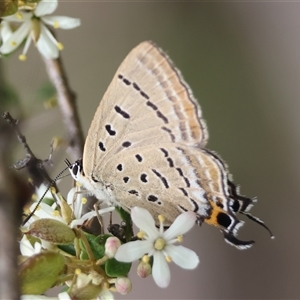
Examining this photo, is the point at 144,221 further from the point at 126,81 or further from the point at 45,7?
the point at 45,7

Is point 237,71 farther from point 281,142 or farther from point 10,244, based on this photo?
point 10,244

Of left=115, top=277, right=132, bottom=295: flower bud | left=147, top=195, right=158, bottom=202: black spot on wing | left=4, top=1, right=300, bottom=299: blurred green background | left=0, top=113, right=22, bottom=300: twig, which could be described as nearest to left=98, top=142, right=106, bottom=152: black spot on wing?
left=147, top=195, right=158, bottom=202: black spot on wing

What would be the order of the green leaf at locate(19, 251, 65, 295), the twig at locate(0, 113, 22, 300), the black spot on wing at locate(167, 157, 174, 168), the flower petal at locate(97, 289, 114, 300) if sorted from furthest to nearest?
the black spot on wing at locate(167, 157, 174, 168) < the flower petal at locate(97, 289, 114, 300) < the green leaf at locate(19, 251, 65, 295) < the twig at locate(0, 113, 22, 300)

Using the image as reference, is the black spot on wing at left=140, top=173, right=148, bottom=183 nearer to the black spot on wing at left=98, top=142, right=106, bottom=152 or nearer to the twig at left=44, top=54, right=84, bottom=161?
the black spot on wing at left=98, top=142, right=106, bottom=152

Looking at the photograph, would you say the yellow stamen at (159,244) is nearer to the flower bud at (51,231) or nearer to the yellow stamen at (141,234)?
the yellow stamen at (141,234)

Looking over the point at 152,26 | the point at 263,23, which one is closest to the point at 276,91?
the point at 263,23

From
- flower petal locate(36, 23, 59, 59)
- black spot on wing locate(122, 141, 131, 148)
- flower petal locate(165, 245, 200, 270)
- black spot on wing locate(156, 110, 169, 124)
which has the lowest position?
flower petal locate(165, 245, 200, 270)

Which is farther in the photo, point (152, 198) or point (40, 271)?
point (152, 198)

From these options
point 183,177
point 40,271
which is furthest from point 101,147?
point 40,271

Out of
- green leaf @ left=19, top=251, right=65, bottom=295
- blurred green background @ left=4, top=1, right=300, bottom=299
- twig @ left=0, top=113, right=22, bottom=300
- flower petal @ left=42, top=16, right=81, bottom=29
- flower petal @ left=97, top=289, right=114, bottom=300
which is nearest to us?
twig @ left=0, top=113, right=22, bottom=300
